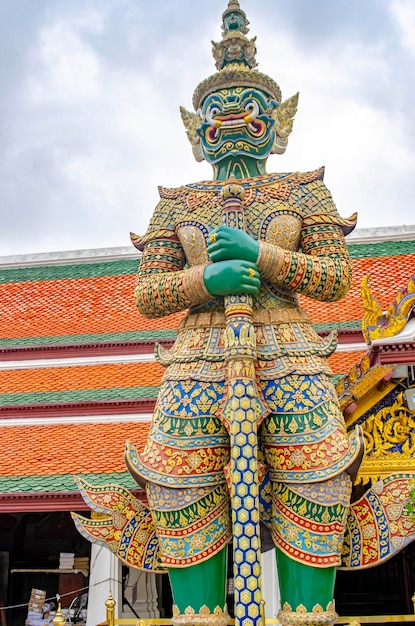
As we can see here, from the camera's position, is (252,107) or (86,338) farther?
(86,338)

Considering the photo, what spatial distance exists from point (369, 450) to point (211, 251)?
236 centimetres

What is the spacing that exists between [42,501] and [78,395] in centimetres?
167

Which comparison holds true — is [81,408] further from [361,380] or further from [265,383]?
[265,383]

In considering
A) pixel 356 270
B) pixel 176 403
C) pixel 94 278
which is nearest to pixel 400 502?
pixel 176 403

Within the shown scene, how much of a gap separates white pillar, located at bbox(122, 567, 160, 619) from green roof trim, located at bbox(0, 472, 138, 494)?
1649 mm

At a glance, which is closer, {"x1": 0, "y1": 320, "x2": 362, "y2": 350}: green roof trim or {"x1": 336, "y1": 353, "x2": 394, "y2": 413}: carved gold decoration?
{"x1": 336, "y1": 353, "x2": 394, "y2": 413}: carved gold decoration

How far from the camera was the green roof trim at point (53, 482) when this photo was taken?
227 inches

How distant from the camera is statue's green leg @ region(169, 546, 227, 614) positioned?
3623mm

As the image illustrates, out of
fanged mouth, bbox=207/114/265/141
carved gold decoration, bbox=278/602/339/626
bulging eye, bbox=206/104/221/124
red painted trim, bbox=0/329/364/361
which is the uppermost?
bulging eye, bbox=206/104/221/124

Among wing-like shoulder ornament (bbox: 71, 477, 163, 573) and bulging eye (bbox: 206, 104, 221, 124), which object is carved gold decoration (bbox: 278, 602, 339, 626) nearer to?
wing-like shoulder ornament (bbox: 71, 477, 163, 573)

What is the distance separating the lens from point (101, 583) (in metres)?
6.27

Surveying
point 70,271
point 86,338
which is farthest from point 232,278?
point 70,271

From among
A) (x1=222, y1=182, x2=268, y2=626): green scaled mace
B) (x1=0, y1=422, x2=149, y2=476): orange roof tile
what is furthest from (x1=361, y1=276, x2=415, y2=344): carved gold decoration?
(x1=0, y1=422, x2=149, y2=476): orange roof tile

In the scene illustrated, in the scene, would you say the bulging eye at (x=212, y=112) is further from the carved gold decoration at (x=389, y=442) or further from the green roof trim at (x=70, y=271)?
the green roof trim at (x=70, y=271)
